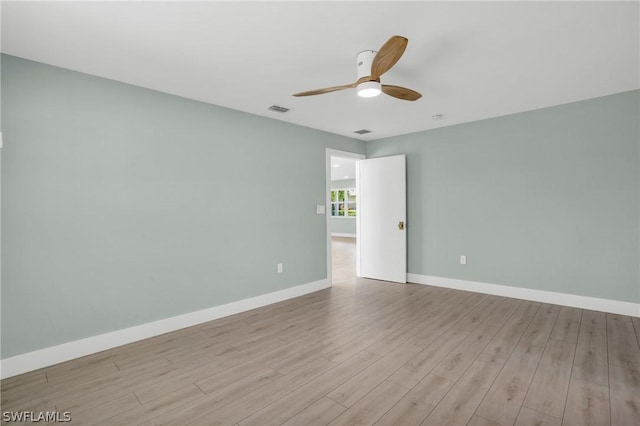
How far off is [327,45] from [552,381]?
2919 millimetres

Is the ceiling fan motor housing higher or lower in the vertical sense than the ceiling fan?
higher

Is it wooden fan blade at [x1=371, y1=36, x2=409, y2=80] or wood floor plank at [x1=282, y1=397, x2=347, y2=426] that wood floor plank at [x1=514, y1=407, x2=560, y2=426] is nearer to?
wood floor plank at [x1=282, y1=397, x2=347, y2=426]

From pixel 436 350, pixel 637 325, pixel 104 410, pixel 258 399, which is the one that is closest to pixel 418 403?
pixel 436 350

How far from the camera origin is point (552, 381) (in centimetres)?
223

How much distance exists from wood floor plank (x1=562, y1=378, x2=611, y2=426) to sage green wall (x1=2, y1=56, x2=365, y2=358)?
308 centimetres

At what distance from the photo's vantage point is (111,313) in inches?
111

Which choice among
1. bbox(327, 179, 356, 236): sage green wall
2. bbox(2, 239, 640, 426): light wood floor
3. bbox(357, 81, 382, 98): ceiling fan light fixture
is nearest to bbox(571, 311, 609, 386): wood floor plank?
bbox(2, 239, 640, 426): light wood floor

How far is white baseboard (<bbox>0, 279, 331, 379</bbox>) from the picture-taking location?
7.87 feet

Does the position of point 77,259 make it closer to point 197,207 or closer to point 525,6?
point 197,207

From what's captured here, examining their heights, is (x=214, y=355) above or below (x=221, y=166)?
below

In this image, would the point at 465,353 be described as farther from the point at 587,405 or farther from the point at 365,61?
the point at 365,61

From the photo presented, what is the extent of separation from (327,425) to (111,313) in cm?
221

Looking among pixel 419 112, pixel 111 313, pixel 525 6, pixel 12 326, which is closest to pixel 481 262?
pixel 419 112

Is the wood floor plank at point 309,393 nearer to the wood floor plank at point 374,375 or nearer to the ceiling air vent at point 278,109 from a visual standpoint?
the wood floor plank at point 374,375
